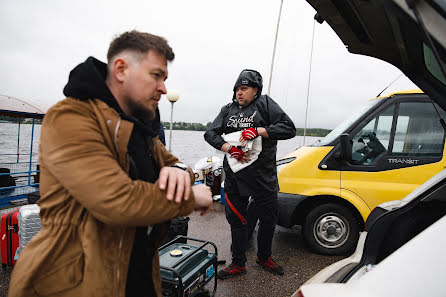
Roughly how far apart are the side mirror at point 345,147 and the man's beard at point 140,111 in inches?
127

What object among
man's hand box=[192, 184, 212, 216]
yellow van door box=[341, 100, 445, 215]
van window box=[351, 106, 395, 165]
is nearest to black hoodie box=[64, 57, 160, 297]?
man's hand box=[192, 184, 212, 216]

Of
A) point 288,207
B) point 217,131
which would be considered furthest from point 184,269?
point 288,207

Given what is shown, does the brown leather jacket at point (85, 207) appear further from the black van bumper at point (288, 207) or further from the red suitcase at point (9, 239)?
the black van bumper at point (288, 207)

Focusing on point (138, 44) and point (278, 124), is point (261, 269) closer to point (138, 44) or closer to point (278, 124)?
point (278, 124)

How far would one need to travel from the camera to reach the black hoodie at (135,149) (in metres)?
1.25

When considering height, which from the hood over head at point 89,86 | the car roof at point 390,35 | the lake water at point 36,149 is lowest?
the lake water at point 36,149

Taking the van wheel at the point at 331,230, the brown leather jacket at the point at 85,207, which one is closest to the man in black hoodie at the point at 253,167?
A: the van wheel at the point at 331,230

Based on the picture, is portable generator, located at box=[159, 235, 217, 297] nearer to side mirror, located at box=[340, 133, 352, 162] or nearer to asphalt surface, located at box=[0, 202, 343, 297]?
asphalt surface, located at box=[0, 202, 343, 297]

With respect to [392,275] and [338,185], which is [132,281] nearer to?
[392,275]

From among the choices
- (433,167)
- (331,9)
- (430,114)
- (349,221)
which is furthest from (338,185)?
(331,9)

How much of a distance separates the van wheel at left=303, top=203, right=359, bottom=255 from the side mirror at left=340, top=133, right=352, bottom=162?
2.53ft

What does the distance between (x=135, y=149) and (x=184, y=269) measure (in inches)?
62.5

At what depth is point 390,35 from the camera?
1.69 metres

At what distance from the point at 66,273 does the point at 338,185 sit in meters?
3.89
